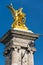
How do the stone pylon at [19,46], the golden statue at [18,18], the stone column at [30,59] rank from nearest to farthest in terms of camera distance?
the stone pylon at [19,46] < the stone column at [30,59] < the golden statue at [18,18]

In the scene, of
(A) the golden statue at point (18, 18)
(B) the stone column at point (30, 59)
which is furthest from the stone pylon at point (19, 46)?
(A) the golden statue at point (18, 18)

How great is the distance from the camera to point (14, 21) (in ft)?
118

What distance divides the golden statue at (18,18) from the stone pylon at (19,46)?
150cm

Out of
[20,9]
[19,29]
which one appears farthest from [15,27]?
[20,9]

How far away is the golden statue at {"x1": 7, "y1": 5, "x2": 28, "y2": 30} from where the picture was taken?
35.6 metres

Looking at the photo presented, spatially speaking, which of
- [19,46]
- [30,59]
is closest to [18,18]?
[19,46]

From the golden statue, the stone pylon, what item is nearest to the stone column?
the stone pylon

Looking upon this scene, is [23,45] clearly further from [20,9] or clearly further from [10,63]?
[20,9]

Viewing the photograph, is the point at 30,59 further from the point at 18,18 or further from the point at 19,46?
the point at 18,18

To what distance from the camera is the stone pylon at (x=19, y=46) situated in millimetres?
33562

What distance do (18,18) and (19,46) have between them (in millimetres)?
3895

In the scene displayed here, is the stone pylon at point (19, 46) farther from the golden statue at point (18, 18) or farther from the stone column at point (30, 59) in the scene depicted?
the golden statue at point (18, 18)

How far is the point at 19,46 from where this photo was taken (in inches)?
1334

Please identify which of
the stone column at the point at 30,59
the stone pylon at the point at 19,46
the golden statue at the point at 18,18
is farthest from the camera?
the golden statue at the point at 18,18
